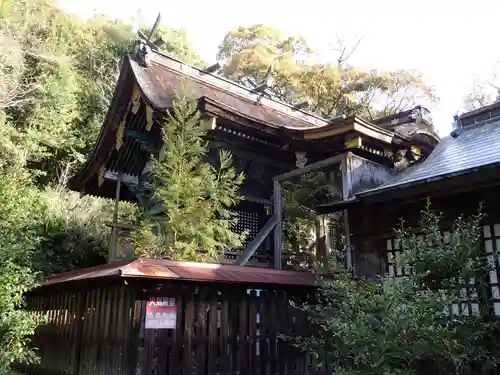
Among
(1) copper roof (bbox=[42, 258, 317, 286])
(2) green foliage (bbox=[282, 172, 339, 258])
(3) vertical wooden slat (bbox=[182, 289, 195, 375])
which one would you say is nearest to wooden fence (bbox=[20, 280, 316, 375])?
(3) vertical wooden slat (bbox=[182, 289, 195, 375])

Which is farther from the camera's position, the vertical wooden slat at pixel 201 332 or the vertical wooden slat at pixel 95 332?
the vertical wooden slat at pixel 95 332

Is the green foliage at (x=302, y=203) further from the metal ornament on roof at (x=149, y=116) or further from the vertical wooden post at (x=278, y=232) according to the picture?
the metal ornament on roof at (x=149, y=116)

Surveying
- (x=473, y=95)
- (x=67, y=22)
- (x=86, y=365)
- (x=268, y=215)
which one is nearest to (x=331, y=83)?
(x=473, y=95)

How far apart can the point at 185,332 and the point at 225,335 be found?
61 cm

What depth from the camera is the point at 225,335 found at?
19.0 feet

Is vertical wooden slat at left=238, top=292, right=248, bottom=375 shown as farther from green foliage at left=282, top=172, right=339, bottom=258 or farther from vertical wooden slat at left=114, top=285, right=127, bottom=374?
green foliage at left=282, top=172, right=339, bottom=258

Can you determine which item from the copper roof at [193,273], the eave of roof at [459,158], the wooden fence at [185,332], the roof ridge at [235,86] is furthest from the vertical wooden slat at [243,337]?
the roof ridge at [235,86]

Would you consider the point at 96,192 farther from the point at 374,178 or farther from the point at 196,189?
the point at 374,178

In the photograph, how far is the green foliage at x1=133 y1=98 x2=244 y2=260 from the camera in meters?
6.50

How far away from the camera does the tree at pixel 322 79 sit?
24172 millimetres

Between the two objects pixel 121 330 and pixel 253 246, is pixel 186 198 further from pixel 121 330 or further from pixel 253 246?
pixel 121 330

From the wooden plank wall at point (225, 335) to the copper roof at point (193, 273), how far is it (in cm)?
22

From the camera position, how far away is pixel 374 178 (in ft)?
25.8

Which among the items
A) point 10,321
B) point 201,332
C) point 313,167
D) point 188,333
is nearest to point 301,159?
point 313,167
